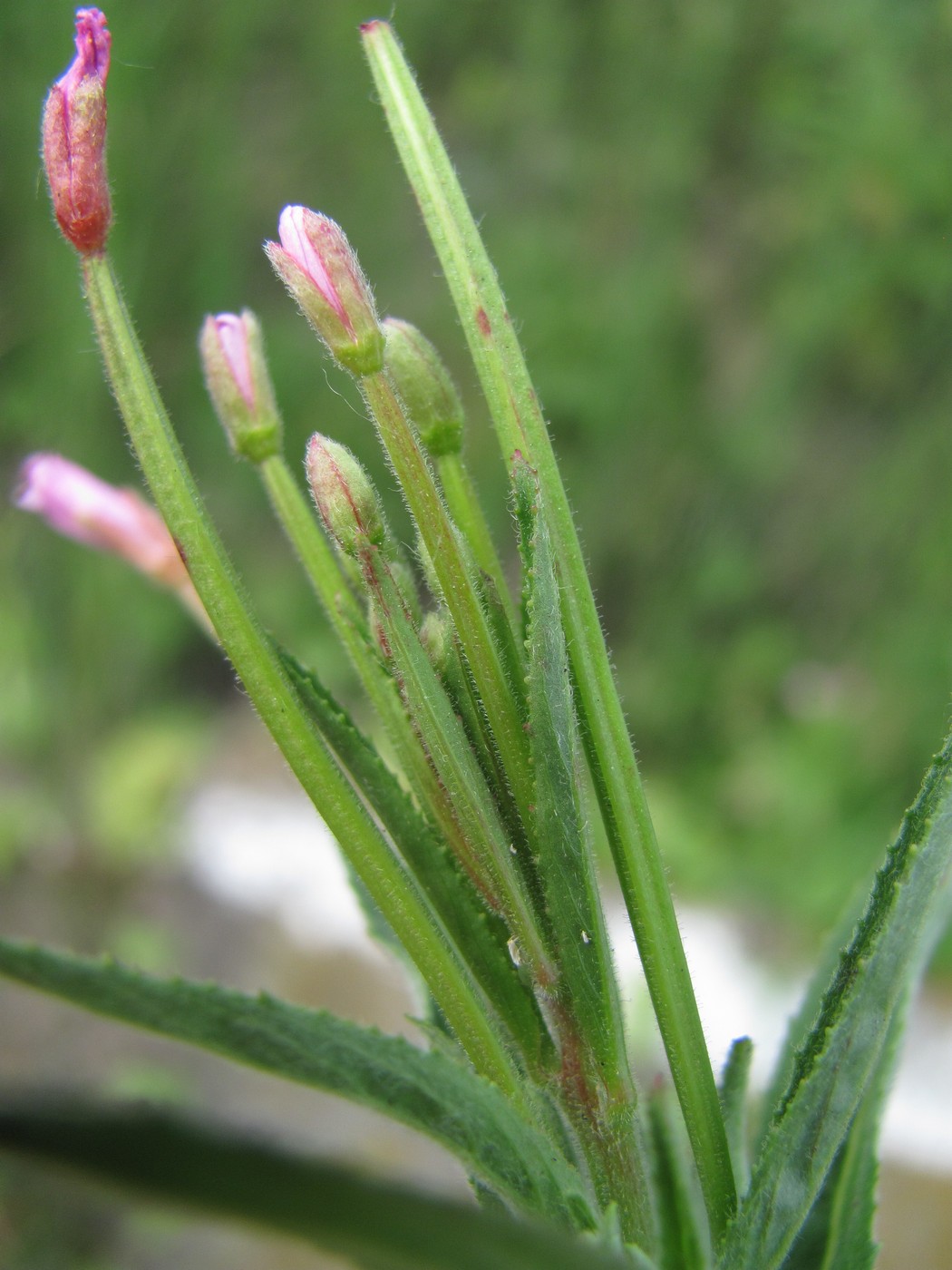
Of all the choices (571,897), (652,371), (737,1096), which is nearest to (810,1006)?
(737,1096)

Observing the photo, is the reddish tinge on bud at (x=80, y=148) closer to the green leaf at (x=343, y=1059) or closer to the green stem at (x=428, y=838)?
the green stem at (x=428, y=838)

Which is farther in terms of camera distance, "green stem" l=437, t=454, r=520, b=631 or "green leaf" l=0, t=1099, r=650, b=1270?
"green stem" l=437, t=454, r=520, b=631

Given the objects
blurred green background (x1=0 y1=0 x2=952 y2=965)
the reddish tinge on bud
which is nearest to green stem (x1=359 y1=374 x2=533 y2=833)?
the reddish tinge on bud

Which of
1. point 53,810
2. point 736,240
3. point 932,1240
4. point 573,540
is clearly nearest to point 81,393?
point 53,810

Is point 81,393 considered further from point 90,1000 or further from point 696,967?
point 90,1000

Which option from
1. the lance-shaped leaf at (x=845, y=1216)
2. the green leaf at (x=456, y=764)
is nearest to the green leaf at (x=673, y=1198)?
the lance-shaped leaf at (x=845, y=1216)

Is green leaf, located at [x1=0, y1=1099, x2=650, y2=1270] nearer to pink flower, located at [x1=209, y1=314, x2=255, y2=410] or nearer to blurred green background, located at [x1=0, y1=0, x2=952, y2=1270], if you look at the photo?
pink flower, located at [x1=209, y1=314, x2=255, y2=410]
